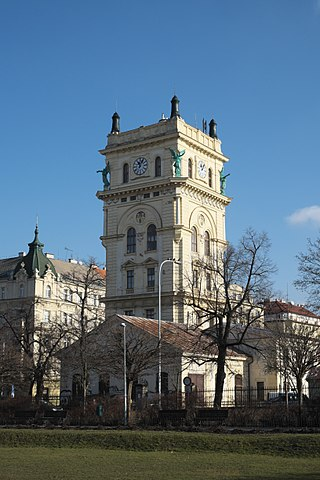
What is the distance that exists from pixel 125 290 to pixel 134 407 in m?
39.3

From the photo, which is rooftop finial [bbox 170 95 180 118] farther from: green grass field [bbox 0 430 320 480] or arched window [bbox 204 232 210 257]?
green grass field [bbox 0 430 320 480]

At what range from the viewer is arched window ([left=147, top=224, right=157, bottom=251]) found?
83.9m

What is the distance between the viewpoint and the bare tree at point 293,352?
169 feet

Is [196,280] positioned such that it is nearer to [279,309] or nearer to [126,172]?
[279,309]

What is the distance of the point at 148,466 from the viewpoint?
24.6m

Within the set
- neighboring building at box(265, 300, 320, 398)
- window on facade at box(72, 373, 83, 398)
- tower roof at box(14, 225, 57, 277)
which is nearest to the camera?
neighboring building at box(265, 300, 320, 398)

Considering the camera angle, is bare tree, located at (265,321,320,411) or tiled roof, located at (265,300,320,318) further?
tiled roof, located at (265,300,320,318)

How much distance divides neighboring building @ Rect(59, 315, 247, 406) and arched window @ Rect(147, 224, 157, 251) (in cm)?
1864

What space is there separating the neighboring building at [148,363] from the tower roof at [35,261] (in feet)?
132

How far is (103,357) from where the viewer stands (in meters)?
55.1

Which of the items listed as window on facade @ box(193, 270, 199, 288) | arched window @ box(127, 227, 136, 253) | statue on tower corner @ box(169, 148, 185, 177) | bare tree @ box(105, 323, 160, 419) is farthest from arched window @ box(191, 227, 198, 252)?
bare tree @ box(105, 323, 160, 419)

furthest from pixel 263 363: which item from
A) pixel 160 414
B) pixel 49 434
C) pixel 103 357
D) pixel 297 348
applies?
pixel 49 434

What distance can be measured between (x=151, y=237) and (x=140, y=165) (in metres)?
8.51

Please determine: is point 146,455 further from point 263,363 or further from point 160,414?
point 263,363
